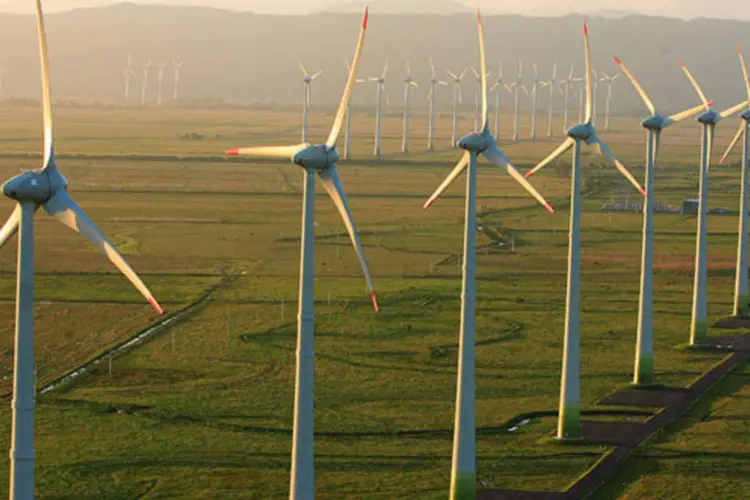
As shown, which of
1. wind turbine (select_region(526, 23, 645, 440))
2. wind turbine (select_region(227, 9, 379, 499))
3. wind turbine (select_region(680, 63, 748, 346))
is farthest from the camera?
wind turbine (select_region(680, 63, 748, 346))

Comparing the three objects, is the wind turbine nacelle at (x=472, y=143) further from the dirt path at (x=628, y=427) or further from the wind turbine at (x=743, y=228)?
the wind turbine at (x=743, y=228)

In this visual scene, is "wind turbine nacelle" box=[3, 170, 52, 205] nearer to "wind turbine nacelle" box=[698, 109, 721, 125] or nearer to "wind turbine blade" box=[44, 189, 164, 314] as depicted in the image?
Result: "wind turbine blade" box=[44, 189, 164, 314]

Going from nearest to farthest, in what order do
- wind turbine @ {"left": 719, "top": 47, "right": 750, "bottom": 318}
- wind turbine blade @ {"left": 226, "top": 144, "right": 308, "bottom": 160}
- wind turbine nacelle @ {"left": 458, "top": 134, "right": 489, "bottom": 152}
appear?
wind turbine blade @ {"left": 226, "top": 144, "right": 308, "bottom": 160} → wind turbine nacelle @ {"left": 458, "top": 134, "right": 489, "bottom": 152} → wind turbine @ {"left": 719, "top": 47, "right": 750, "bottom": 318}

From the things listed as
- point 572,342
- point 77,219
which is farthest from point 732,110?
point 77,219

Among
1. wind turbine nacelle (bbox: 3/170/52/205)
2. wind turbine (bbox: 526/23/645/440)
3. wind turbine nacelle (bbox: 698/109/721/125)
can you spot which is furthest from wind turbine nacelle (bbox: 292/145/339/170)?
wind turbine nacelle (bbox: 698/109/721/125)

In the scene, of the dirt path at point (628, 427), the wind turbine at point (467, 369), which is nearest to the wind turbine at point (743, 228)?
the dirt path at point (628, 427)

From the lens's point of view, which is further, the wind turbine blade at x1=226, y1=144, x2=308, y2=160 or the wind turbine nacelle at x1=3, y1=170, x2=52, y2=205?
the wind turbine blade at x1=226, y1=144, x2=308, y2=160
